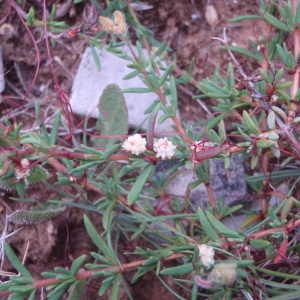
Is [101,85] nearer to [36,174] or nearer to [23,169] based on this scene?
[36,174]

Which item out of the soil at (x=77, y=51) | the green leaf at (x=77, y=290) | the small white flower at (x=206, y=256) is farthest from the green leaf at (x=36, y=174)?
the small white flower at (x=206, y=256)

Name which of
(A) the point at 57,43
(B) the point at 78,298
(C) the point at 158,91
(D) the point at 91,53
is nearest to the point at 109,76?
(D) the point at 91,53

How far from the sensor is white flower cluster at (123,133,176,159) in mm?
1496

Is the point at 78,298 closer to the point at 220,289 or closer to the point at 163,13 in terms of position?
the point at 220,289

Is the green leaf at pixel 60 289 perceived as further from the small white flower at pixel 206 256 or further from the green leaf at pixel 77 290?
the small white flower at pixel 206 256

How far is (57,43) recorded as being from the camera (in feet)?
8.51

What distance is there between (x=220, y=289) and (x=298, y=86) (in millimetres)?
911

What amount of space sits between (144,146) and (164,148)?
0.24 ft

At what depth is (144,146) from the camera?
4.93ft

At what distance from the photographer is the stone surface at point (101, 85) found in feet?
7.90

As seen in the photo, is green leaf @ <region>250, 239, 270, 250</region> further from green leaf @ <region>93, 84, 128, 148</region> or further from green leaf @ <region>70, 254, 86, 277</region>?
green leaf @ <region>93, 84, 128, 148</region>

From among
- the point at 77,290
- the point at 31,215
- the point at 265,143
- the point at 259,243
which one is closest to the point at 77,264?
the point at 77,290

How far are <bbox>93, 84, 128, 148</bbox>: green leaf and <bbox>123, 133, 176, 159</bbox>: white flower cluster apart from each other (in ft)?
1.90

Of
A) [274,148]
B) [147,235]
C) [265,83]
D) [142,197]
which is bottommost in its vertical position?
[147,235]
